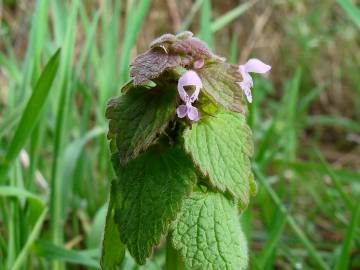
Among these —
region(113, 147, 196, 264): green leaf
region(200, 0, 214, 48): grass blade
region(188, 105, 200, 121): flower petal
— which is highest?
region(200, 0, 214, 48): grass blade

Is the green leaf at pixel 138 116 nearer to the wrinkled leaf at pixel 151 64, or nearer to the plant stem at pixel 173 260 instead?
the wrinkled leaf at pixel 151 64

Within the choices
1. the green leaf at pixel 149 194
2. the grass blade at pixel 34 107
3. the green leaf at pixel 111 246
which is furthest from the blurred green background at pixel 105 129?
the green leaf at pixel 149 194

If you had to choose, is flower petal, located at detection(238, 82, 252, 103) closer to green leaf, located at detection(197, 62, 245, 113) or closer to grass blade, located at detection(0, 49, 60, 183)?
green leaf, located at detection(197, 62, 245, 113)

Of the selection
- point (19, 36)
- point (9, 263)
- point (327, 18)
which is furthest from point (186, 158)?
point (327, 18)

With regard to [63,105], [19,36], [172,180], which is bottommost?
[172,180]

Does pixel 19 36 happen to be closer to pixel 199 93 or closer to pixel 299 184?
pixel 299 184

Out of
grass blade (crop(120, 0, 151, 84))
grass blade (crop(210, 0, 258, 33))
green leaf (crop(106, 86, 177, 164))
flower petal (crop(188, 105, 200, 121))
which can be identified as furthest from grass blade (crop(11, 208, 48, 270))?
grass blade (crop(210, 0, 258, 33))

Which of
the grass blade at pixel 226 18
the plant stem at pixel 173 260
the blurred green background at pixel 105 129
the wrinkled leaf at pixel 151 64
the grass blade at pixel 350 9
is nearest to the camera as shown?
the wrinkled leaf at pixel 151 64
